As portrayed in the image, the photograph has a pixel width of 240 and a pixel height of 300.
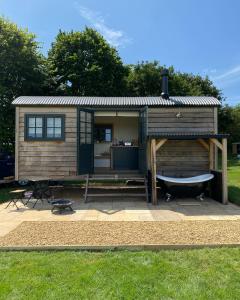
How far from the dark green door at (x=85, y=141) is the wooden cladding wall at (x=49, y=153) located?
384 mm

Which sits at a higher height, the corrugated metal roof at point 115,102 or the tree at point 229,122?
the tree at point 229,122

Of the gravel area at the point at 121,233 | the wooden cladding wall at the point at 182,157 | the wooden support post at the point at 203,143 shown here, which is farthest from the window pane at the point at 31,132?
the wooden support post at the point at 203,143

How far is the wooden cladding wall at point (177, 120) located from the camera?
8.98 meters

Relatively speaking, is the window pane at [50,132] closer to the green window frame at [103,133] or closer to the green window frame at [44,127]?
the green window frame at [44,127]

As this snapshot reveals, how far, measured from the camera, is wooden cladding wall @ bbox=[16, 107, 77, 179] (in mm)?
8703

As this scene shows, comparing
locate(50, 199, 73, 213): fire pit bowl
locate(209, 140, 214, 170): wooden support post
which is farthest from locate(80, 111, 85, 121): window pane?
locate(209, 140, 214, 170): wooden support post

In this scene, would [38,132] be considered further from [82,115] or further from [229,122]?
[229,122]

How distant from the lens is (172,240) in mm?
4273

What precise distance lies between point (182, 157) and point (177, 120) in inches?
51.1

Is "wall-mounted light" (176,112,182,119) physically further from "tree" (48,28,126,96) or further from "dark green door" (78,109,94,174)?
"tree" (48,28,126,96)

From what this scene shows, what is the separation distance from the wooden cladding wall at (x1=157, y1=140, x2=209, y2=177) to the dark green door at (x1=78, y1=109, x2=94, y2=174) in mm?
2384

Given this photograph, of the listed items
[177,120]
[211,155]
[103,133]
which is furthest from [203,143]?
[103,133]

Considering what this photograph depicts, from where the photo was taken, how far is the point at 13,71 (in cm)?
1343

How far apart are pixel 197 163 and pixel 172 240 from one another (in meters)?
5.28
